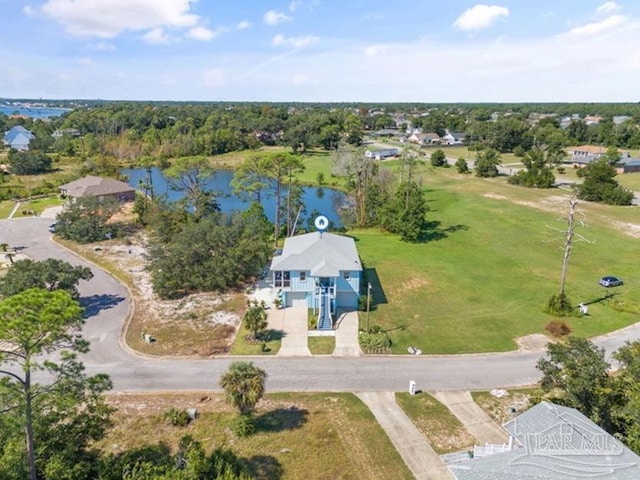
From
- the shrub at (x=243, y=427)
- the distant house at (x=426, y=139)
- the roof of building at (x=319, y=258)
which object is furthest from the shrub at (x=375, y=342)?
the distant house at (x=426, y=139)

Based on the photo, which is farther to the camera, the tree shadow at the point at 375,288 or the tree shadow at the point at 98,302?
the tree shadow at the point at 375,288

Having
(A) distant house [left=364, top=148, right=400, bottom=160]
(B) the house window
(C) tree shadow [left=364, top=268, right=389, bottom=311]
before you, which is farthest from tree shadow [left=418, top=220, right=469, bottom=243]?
(A) distant house [left=364, top=148, right=400, bottom=160]

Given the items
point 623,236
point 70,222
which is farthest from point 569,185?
A: point 70,222

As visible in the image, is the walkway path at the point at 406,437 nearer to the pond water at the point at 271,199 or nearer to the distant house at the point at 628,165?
the pond water at the point at 271,199

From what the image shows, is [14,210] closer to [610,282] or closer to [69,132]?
[610,282]

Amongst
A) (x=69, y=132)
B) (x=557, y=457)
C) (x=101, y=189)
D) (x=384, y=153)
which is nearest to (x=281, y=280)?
(x=557, y=457)

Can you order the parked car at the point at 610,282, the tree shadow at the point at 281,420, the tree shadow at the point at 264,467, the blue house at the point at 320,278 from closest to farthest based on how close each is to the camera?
the tree shadow at the point at 264,467
the tree shadow at the point at 281,420
the blue house at the point at 320,278
the parked car at the point at 610,282

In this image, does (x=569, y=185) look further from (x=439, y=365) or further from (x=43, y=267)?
(x=43, y=267)
